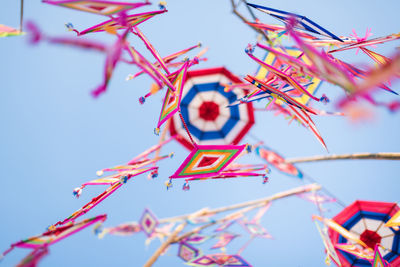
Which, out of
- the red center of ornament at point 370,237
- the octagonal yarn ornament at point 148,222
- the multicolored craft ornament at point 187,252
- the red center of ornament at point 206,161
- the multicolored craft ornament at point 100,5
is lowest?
the multicolored craft ornament at point 187,252

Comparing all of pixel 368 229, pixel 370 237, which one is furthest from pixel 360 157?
pixel 370 237

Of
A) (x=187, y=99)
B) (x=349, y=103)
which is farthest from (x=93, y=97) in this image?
(x=187, y=99)

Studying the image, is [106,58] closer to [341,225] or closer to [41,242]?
[41,242]

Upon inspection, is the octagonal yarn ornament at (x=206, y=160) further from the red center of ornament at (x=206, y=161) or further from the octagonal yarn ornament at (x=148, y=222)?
the octagonal yarn ornament at (x=148, y=222)

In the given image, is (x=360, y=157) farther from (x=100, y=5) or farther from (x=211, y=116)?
(x=100, y=5)

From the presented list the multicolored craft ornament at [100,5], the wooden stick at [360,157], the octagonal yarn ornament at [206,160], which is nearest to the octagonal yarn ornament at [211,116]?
the wooden stick at [360,157]

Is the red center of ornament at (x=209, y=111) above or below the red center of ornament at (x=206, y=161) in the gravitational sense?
above

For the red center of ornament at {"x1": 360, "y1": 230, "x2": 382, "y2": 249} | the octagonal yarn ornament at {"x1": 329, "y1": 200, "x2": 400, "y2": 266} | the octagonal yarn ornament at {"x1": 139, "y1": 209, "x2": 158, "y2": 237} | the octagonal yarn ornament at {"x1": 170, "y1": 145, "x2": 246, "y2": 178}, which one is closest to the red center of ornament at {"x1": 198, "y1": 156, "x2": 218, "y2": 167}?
the octagonal yarn ornament at {"x1": 170, "y1": 145, "x2": 246, "y2": 178}
